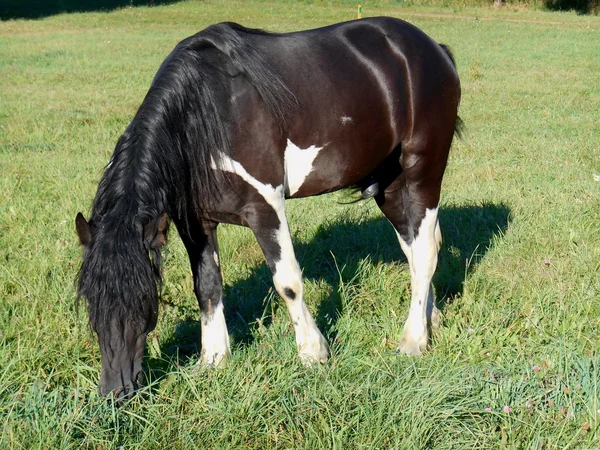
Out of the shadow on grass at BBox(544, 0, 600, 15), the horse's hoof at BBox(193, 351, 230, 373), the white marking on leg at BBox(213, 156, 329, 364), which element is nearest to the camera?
the horse's hoof at BBox(193, 351, 230, 373)

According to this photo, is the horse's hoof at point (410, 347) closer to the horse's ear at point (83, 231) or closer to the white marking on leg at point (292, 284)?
the white marking on leg at point (292, 284)

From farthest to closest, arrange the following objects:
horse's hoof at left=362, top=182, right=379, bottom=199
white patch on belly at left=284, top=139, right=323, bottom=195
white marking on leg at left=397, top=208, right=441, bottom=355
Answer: horse's hoof at left=362, top=182, right=379, bottom=199, white marking on leg at left=397, top=208, right=441, bottom=355, white patch on belly at left=284, top=139, right=323, bottom=195

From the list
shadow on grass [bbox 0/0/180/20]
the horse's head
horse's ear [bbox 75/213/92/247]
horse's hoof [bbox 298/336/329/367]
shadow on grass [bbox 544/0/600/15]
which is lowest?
shadow on grass [bbox 544/0/600/15]

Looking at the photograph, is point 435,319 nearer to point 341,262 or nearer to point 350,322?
point 350,322

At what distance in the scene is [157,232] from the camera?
117 inches

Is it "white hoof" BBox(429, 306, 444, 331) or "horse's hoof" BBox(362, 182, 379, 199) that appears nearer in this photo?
"white hoof" BBox(429, 306, 444, 331)

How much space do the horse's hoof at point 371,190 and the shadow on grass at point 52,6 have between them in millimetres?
28639

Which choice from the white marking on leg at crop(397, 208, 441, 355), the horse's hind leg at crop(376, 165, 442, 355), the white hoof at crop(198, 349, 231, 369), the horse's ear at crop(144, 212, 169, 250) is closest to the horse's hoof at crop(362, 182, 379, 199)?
the horse's hind leg at crop(376, 165, 442, 355)

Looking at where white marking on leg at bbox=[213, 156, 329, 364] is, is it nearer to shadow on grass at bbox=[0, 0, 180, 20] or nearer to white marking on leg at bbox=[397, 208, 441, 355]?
white marking on leg at bbox=[397, 208, 441, 355]

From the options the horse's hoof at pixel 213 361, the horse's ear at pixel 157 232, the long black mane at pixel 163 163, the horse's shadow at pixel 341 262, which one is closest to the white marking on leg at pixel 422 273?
the horse's shadow at pixel 341 262

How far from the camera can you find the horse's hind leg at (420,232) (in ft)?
13.9

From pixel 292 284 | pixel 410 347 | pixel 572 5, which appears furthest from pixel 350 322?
pixel 572 5

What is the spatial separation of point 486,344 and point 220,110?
5.98 ft

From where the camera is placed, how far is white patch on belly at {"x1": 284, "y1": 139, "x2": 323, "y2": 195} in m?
3.67
